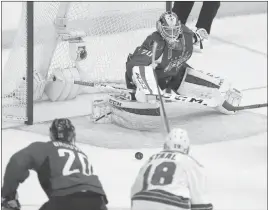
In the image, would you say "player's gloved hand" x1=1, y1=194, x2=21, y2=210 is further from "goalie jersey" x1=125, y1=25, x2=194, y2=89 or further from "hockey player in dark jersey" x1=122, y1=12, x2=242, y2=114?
"goalie jersey" x1=125, y1=25, x2=194, y2=89

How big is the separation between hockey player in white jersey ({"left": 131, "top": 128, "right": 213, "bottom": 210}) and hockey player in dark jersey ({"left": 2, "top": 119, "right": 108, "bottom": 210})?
17 cm

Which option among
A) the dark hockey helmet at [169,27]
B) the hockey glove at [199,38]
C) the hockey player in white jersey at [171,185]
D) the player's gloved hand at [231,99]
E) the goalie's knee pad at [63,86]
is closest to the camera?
the hockey player in white jersey at [171,185]

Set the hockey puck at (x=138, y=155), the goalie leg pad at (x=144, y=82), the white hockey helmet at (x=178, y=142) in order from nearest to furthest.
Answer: the white hockey helmet at (x=178, y=142)
the hockey puck at (x=138, y=155)
the goalie leg pad at (x=144, y=82)

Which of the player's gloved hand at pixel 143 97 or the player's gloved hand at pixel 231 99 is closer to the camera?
the player's gloved hand at pixel 143 97

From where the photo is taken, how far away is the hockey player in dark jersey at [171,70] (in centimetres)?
643

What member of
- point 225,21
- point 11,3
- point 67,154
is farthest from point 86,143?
point 225,21

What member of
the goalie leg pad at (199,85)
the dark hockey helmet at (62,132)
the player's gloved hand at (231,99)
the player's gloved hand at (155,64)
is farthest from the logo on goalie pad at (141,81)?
the dark hockey helmet at (62,132)

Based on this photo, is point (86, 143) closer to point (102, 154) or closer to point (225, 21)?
point (102, 154)

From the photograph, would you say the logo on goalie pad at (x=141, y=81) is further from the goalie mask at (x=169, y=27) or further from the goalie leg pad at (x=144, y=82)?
the goalie mask at (x=169, y=27)

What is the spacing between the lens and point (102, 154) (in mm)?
6297

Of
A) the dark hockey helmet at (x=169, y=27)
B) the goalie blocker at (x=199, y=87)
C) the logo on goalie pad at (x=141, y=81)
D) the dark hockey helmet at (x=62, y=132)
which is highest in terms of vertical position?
the dark hockey helmet at (x=62, y=132)

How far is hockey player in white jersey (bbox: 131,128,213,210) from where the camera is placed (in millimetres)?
4688

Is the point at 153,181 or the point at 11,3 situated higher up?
the point at 153,181

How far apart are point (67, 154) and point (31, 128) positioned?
186 cm
